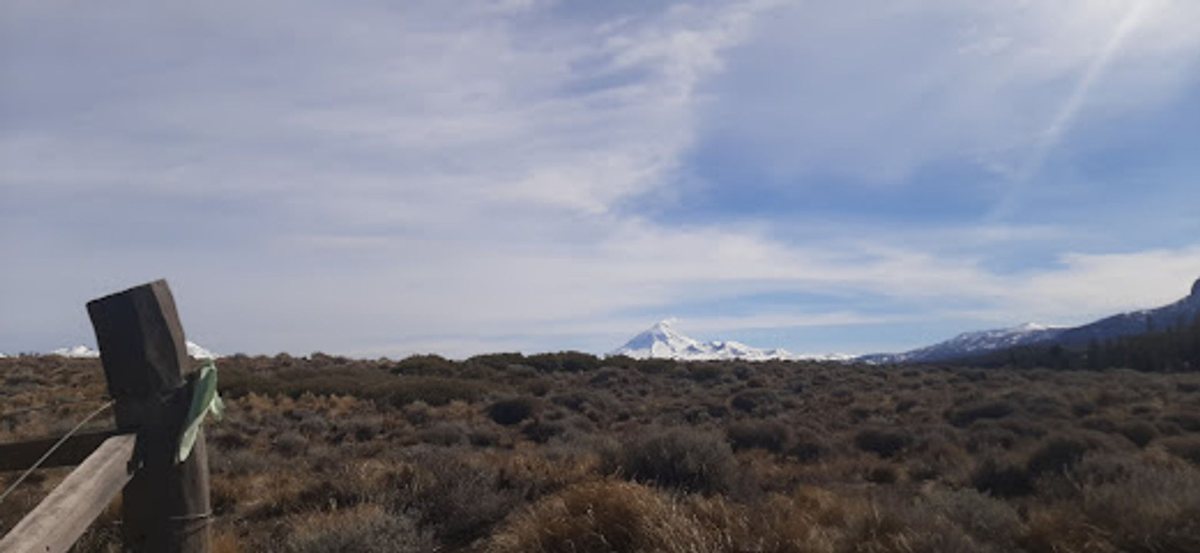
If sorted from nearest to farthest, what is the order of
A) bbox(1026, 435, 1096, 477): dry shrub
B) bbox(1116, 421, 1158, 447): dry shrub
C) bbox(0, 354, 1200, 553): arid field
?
bbox(0, 354, 1200, 553): arid field → bbox(1026, 435, 1096, 477): dry shrub → bbox(1116, 421, 1158, 447): dry shrub

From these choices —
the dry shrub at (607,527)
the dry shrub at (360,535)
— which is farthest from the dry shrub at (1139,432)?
the dry shrub at (360,535)

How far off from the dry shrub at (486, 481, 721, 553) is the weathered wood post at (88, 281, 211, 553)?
259 centimetres

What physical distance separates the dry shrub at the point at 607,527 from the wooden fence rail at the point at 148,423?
2558mm

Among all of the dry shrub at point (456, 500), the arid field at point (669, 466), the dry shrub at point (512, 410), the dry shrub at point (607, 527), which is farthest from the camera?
the dry shrub at point (512, 410)

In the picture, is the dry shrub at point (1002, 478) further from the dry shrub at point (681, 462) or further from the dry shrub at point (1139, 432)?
the dry shrub at point (1139, 432)

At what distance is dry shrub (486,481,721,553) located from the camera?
5.19 metres

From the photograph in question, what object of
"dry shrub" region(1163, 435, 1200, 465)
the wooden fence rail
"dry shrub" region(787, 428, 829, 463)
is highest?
the wooden fence rail

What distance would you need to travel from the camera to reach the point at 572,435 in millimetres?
18547

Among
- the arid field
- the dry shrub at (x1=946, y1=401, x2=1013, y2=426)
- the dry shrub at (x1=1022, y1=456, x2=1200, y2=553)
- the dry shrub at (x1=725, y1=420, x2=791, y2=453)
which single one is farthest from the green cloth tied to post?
the dry shrub at (x1=946, y1=401, x2=1013, y2=426)

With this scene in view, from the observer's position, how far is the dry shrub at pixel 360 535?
580cm

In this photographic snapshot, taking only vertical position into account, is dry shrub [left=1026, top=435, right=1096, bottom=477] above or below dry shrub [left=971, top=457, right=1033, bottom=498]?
above

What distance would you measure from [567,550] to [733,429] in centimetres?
1409

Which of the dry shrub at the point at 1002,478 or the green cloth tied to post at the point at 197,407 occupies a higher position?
the green cloth tied to post at the point at 197,407

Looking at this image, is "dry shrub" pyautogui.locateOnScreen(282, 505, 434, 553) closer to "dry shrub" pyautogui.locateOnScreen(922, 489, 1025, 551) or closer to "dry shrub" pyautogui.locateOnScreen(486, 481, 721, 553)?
"dry shrub" pyautogui.locateOnScreen(486, 481, 721, 553)
